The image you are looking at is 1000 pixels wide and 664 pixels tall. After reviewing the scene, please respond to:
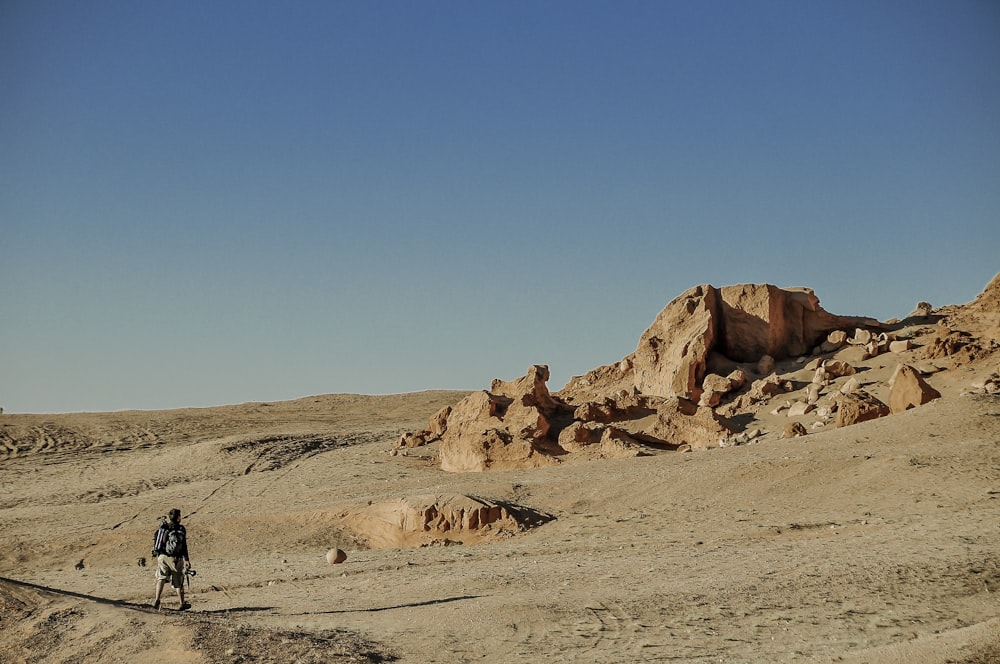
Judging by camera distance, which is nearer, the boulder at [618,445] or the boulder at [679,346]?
the boulder at [618,445]

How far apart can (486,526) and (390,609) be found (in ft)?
19.4

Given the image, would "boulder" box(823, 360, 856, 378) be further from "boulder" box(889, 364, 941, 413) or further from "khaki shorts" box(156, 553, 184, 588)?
"khaki shorts" box(156, 553, 184, 588)

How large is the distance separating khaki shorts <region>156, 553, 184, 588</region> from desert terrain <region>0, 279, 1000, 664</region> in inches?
24.1

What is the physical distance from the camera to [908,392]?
66.7 ft

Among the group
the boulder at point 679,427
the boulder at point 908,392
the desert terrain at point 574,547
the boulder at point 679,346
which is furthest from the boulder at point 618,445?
the boulder at point 908,392

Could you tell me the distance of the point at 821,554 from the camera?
12664mm

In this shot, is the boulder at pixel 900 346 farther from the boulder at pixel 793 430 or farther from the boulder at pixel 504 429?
the boulder at pixel 504 429

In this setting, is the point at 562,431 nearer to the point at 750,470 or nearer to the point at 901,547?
the point at 750,470

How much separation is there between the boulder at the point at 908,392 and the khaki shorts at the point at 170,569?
14.9 metres

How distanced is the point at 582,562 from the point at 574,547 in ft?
4.44

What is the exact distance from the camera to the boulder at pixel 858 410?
67.3 feet

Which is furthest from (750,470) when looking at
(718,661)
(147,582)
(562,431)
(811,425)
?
(147,582)

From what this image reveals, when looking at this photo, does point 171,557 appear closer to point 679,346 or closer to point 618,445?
point 618,445

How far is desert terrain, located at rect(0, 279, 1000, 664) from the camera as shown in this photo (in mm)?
8961
